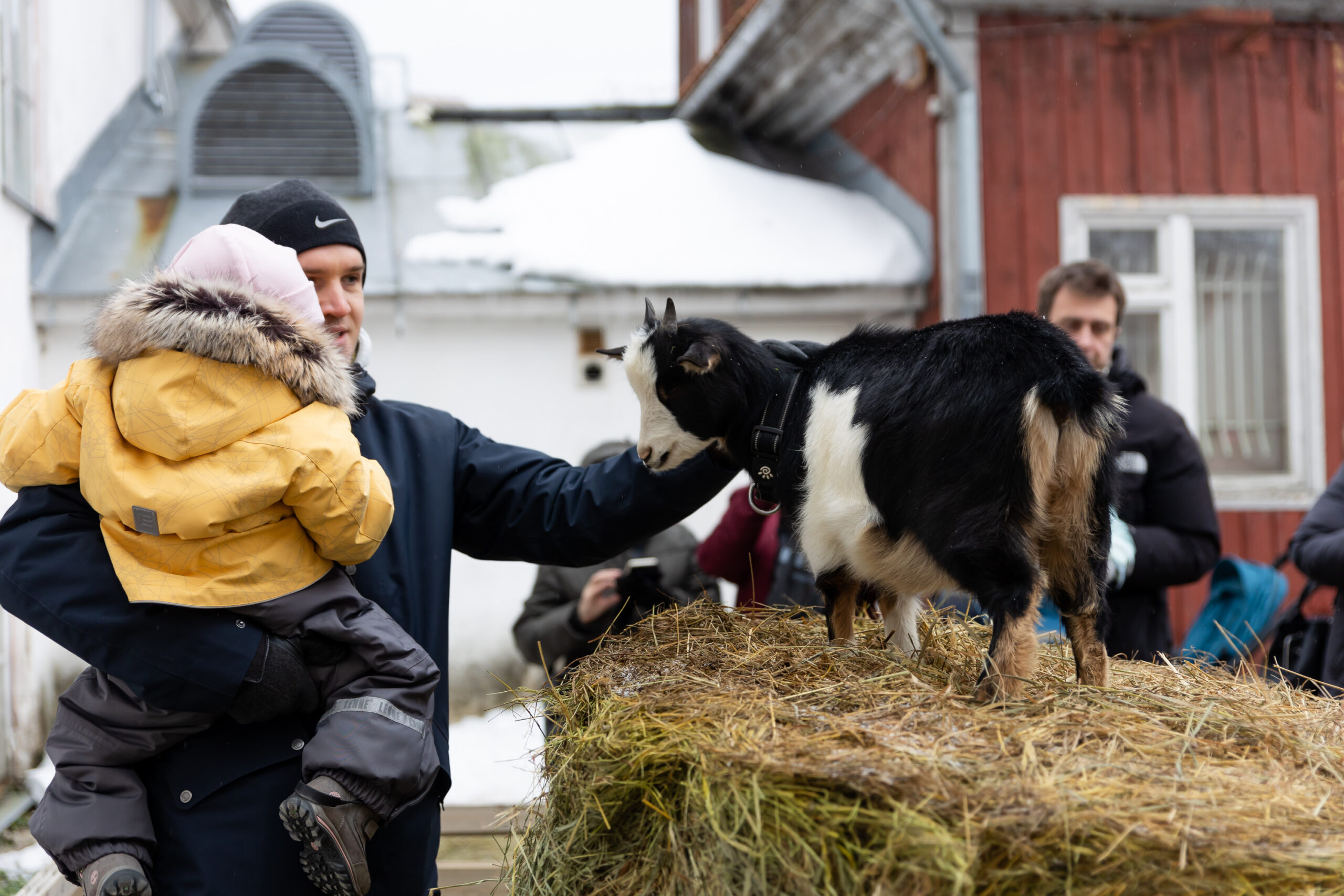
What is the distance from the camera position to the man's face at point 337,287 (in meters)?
2.58

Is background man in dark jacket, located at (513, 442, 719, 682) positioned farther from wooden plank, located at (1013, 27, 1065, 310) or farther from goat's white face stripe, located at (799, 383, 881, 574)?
wooden plank, located at (1013, 27, 1065, 310)

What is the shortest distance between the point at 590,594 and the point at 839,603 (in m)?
1.47

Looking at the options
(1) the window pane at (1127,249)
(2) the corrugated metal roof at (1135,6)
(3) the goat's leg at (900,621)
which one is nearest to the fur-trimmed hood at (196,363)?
(3) the goat's leg at (900,621)

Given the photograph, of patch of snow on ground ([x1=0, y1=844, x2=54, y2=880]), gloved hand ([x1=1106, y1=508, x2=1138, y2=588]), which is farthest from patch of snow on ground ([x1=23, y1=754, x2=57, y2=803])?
gloved hand ([x1=1106, y1=508, x2=1138, y2=588])

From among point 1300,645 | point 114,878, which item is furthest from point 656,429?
point 1300,645

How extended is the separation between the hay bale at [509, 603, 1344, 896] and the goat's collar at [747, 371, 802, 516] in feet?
1.35

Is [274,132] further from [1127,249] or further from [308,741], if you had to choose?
[308,741]

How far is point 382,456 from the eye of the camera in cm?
246

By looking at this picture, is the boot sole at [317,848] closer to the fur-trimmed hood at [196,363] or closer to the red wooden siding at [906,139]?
the fur-trimmed hood at [196,363]

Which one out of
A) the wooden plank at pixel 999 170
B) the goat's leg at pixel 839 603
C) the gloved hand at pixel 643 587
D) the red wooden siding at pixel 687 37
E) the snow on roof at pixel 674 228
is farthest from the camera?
the red wooden siding at pixel 687 37

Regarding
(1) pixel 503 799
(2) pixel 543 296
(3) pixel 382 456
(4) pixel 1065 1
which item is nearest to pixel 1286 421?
(4) pixel 1065 1

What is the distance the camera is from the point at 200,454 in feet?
6.55

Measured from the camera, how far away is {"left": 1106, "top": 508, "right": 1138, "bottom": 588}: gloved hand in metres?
3.33

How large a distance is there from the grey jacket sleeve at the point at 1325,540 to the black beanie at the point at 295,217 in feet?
9.87
